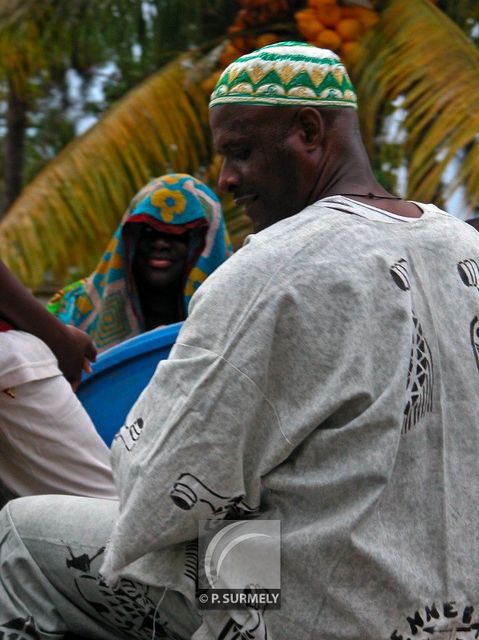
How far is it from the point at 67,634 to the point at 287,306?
3.06 ft

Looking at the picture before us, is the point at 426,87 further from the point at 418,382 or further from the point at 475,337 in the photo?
the point at 418,382

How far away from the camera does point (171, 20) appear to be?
7.22 metres

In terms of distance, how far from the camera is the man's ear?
2340 mm

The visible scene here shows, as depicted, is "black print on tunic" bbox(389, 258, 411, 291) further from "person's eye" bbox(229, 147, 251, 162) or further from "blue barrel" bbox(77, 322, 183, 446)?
"blue barrel" bbox(77, 322, 183, 446)

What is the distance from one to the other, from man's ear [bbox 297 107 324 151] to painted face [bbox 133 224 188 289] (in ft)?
7.95

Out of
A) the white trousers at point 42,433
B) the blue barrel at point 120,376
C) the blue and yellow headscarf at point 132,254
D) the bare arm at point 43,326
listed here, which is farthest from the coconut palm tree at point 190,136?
the white trousers at point 42,433

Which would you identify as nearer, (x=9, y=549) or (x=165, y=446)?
(x=165, y=446)

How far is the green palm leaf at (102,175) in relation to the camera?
636 centimetres

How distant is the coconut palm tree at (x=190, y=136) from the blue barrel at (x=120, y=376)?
244 cm

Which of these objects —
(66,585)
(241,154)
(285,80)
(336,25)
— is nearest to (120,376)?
(66,585)

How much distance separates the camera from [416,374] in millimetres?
2141

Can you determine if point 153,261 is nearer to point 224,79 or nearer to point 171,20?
point 224,79

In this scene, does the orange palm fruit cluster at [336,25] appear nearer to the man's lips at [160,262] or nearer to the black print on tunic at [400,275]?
the man's lips at [160,262]

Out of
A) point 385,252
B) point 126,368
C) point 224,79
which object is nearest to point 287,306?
point 385,252
